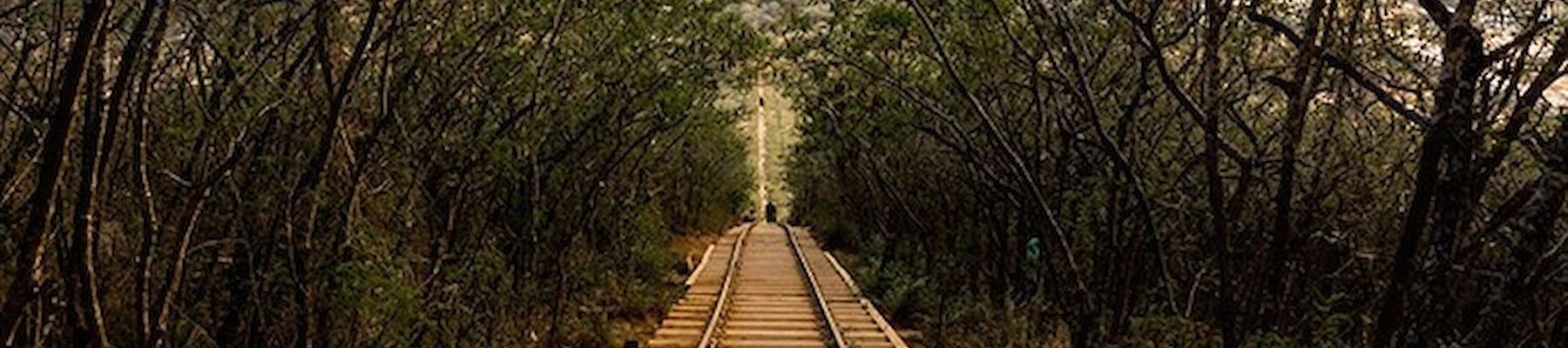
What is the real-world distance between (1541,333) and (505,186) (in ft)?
31.7

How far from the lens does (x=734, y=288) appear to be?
2402cm

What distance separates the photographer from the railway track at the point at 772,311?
53.7 ft

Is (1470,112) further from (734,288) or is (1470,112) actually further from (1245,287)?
(734,288)

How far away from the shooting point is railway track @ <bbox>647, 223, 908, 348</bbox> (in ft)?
53.7

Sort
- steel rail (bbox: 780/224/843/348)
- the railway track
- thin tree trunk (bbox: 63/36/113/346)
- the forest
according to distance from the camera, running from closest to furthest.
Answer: thin tree trunk (bbox: 63/36/113/346) < the forest < steel rail (bbox: 780/224/843/348) < the railway track

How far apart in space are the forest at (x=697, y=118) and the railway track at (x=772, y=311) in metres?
0.66

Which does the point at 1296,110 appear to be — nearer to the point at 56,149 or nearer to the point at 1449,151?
the point at 1449,151

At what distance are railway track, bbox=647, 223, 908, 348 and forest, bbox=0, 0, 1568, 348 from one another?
2.16 ft

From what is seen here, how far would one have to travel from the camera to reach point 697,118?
2127cm

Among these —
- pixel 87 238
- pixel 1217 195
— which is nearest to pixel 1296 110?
pixel 1217 195

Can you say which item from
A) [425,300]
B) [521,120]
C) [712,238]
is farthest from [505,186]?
[712,238]

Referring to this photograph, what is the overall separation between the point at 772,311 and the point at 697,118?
10.3ft

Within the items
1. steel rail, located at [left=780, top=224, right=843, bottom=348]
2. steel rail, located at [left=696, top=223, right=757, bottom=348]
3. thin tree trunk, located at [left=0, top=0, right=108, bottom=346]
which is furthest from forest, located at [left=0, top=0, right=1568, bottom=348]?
steel rail, located at [left=780, top=224, right=843, bottom=348]

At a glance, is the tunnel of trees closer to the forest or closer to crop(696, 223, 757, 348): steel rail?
the forest
